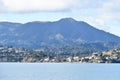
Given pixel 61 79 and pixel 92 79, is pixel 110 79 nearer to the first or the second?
pixel 92 79

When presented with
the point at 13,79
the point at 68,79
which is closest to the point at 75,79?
the point at 68,79

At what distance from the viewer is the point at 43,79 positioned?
485ft

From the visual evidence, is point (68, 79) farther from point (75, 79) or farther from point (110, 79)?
point (110, 79)

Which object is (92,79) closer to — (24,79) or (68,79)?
(68,79)

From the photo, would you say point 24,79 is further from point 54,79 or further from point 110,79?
point 110,79

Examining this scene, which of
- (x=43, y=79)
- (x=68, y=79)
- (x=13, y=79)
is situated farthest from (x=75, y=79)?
(x=13, y=79)

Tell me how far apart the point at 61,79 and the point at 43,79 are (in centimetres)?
651

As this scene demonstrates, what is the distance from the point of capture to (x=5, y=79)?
145875 mm

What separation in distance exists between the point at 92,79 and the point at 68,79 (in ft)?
31.1

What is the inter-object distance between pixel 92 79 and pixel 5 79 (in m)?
32.2

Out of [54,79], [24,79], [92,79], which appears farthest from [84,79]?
[24,79]

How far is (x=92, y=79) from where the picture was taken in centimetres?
15275

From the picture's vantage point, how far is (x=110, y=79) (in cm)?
15162

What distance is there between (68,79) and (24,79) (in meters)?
16.1
